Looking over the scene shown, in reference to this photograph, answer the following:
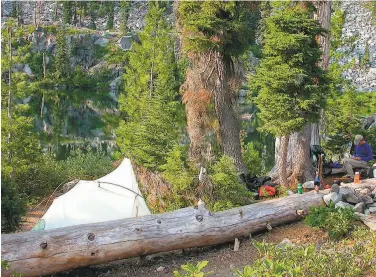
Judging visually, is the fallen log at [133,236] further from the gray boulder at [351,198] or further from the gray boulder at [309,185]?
the gray boulder at [309,185]

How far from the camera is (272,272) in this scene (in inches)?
214

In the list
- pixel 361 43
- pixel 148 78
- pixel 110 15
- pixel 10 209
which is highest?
pixel 110 15

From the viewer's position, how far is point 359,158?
1208cm

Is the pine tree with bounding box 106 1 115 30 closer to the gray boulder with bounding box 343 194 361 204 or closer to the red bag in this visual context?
the red bag

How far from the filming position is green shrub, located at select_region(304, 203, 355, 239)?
802 centimetres

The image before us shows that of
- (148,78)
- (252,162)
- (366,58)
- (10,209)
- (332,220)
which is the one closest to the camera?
(10,209)

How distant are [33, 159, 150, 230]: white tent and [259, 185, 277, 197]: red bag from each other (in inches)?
114

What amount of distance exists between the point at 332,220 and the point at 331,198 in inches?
55.7

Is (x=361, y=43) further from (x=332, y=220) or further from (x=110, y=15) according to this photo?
(x=332, y=220)

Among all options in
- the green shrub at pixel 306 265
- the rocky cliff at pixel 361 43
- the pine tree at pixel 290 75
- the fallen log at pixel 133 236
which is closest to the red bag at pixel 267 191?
the pine tree at pixel 290 75

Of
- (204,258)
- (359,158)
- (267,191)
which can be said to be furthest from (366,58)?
(204,258)

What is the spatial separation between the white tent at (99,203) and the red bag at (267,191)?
2900 mm

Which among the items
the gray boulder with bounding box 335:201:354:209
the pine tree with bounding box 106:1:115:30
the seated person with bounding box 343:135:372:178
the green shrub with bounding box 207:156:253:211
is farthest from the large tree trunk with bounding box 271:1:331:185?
the pine tree with bounding box 106:1:115:30

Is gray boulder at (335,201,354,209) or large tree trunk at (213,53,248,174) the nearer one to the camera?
gray boulder at (335,201,354,209)
